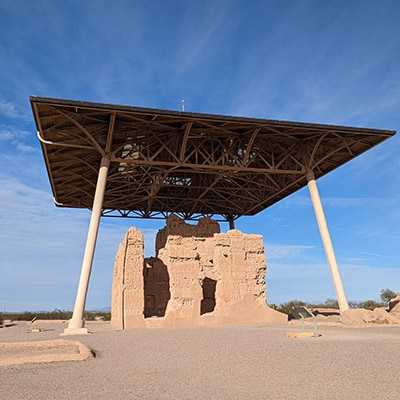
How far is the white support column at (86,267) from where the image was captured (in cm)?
1845

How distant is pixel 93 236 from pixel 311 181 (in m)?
13.9

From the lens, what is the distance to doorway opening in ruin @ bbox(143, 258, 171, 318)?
2533 centimetres

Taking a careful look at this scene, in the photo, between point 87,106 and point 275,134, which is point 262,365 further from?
point 275,134

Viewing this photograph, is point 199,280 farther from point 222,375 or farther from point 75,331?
point 222,375

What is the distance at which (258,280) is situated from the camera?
22.9 m

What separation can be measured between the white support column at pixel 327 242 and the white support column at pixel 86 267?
13.0m

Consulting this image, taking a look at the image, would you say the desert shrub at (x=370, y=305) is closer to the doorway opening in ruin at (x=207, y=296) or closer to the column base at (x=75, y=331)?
the doorway opening in ruin at (x=207, y=296)

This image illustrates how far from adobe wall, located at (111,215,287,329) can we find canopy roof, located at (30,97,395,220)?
4756mm

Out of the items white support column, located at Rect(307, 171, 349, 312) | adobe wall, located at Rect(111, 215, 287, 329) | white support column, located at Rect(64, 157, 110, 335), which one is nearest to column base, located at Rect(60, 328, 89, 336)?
white support column, located at Rect(64, 157, 110, 335)

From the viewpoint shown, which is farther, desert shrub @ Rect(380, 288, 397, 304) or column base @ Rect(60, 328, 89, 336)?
desert shrub @ Rect(380, 288, 397, 304)

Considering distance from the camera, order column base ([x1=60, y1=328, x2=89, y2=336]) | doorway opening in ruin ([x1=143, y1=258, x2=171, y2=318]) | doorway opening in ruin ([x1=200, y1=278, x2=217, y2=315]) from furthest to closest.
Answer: doorway opening in ruin ([x1=200, y1=278, x2=217, y2=315]) → doorway opening in ruin ([x1=143, y1=258, x2=171, y2=318]) → column base ([x1=60, y1=328, x2=89, y2=336])

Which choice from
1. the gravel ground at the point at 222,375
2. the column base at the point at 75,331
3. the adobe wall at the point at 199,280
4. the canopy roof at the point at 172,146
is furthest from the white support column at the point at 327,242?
the column base at the point at 75,331

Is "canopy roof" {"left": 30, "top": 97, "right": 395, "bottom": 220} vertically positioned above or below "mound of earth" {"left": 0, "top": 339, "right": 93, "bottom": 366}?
above

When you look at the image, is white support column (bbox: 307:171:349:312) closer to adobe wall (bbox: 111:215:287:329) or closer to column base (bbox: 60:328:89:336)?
adobe wall (bbox: 111:215:287:329)
